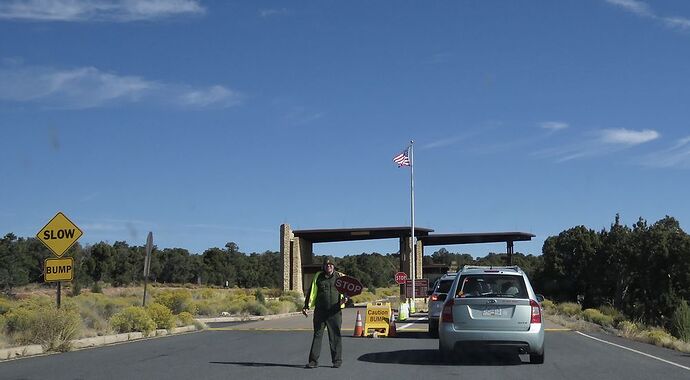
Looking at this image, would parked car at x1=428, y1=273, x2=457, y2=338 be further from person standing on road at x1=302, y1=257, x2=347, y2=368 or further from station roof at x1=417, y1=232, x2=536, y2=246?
station roof at x1=417, y1=232, x2=536, y2=246

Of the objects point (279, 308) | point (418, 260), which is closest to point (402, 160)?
point (279, 308)

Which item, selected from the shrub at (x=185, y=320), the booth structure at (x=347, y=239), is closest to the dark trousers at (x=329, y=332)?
the shrub at (x=185, y=320)

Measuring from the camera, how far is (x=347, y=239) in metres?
73.7

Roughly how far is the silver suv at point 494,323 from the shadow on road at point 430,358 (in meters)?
0.50

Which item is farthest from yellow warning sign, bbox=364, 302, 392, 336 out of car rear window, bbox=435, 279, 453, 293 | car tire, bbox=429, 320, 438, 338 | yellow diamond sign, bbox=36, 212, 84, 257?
yellow diamond sign, bbox=36, 212, 84, 257

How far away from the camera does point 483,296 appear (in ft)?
47.9

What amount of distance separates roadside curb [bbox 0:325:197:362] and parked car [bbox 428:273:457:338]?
8.14 meters

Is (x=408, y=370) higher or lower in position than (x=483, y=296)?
lower

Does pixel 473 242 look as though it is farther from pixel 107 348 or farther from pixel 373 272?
pixel 107 348

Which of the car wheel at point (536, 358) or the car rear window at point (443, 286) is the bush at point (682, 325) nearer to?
the car rear window at point (443, 286)

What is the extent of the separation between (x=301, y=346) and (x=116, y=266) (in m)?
75.2

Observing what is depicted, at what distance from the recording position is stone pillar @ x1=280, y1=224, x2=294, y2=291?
2625 inches

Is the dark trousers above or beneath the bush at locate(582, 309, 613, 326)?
above

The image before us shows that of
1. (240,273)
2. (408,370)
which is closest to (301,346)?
(408,370)
